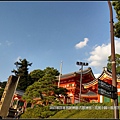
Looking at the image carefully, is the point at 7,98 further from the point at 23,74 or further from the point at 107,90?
the point at 23,74

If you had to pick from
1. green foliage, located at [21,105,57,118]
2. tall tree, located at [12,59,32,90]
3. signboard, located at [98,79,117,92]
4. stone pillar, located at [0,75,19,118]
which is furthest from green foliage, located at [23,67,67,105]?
tall tree, located at [12,59,32,90]

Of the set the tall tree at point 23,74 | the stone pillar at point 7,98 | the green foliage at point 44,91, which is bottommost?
the stone pillar at point 7,98

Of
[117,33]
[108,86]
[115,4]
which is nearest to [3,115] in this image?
[108,86]

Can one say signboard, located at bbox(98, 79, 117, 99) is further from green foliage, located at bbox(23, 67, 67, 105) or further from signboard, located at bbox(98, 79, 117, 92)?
green foliage, located at bbox(23, 67, 67, 105)

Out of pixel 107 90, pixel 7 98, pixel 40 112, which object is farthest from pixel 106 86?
pixel 40 112

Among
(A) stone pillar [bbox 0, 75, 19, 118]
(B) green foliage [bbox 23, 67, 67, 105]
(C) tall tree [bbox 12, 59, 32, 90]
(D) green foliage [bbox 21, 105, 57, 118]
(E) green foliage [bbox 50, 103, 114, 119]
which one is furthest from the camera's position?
(C) tall tree [bbox 12, 59, 32, 90]

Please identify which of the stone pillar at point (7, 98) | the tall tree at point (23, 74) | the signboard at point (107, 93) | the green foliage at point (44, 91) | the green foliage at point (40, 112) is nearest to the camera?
the signboard at point (107, 93)

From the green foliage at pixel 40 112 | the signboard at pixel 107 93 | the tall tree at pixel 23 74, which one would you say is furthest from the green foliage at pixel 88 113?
the tall tree at pixel 23 74

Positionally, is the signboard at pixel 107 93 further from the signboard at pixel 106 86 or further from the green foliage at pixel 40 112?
the green foliage at pixel 40 112

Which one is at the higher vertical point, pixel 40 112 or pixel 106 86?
pixel 106 86

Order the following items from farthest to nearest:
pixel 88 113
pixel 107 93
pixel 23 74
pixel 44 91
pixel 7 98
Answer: pixel 23 74 < pixel 44 91 < pixel 88 113 < pixel 7 98 < pixel 107 93

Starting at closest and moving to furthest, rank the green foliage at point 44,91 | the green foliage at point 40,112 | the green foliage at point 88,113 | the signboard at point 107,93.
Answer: the signboard at point 107,93 < the green foliage at point 88,113 < the green foliage at point 40,112 < the green foliage at point 44,91

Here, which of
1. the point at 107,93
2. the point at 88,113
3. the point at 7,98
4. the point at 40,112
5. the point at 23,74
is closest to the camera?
the point at 107,93

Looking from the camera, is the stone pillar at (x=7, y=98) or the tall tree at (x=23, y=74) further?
the tall tree at (x=23, y=74)
